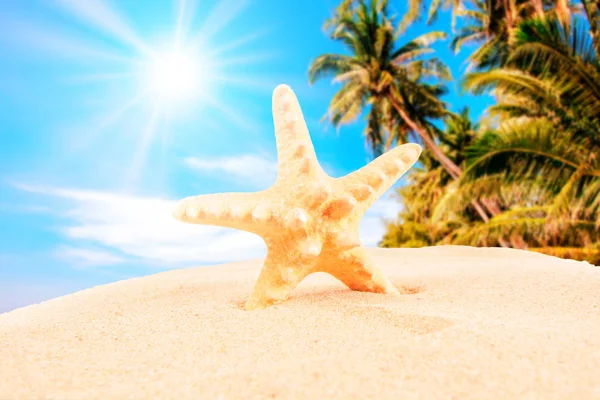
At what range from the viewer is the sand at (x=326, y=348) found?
1383mm

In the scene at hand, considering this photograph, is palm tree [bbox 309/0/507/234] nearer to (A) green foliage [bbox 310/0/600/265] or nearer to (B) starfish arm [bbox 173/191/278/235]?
(A) green foliage [bbox 310/0/600/265]

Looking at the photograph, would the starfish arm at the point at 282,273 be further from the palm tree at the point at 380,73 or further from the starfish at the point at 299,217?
the palm tree at the point at 380,73

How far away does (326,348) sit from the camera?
1711mm

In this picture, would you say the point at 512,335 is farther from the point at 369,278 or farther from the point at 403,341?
the point at 369,278

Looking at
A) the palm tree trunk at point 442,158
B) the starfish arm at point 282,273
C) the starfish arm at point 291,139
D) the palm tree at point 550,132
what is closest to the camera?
the starfish arm at point 282,273

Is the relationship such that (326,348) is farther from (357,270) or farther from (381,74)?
(381,74)

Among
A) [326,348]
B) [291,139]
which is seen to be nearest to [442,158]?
[291,139]

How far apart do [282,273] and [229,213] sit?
446mm

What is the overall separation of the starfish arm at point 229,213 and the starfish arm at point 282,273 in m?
0.18

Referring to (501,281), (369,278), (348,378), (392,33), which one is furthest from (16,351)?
(392,33)

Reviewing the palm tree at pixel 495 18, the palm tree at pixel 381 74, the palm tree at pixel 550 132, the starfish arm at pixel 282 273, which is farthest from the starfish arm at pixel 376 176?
the palm tree at pixel 381 74

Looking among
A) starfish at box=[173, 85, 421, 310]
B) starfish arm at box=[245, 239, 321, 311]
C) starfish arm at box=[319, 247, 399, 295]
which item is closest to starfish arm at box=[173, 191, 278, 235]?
starfish at box=[173, 85, 421, 310]

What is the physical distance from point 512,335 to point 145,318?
1.71 m

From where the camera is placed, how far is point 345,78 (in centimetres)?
2264
